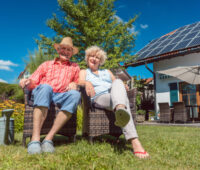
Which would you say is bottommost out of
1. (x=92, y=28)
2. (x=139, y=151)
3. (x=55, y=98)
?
(x=139, y=151)

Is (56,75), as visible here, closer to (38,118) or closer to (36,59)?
(38,118)

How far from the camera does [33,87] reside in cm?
228

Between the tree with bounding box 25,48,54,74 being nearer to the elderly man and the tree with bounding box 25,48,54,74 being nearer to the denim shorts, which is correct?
the elderly man

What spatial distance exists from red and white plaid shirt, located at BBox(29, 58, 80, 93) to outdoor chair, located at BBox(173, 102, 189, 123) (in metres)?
5.21

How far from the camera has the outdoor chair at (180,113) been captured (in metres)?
6.76

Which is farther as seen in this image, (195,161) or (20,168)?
(195,161)

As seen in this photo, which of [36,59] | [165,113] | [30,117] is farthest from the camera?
[36,59]

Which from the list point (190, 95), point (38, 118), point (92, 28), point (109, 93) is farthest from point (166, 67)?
point (38, 118)

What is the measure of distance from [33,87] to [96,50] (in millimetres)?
955

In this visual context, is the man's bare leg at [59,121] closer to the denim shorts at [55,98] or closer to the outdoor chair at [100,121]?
the denim shorts at [55,98]

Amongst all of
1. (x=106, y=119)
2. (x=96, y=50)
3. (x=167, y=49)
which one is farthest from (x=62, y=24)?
(x=106, y=119)

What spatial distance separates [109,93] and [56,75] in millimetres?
686

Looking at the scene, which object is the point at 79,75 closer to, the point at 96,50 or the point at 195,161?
the point at 96,50

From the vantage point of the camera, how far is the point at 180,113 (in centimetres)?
687
